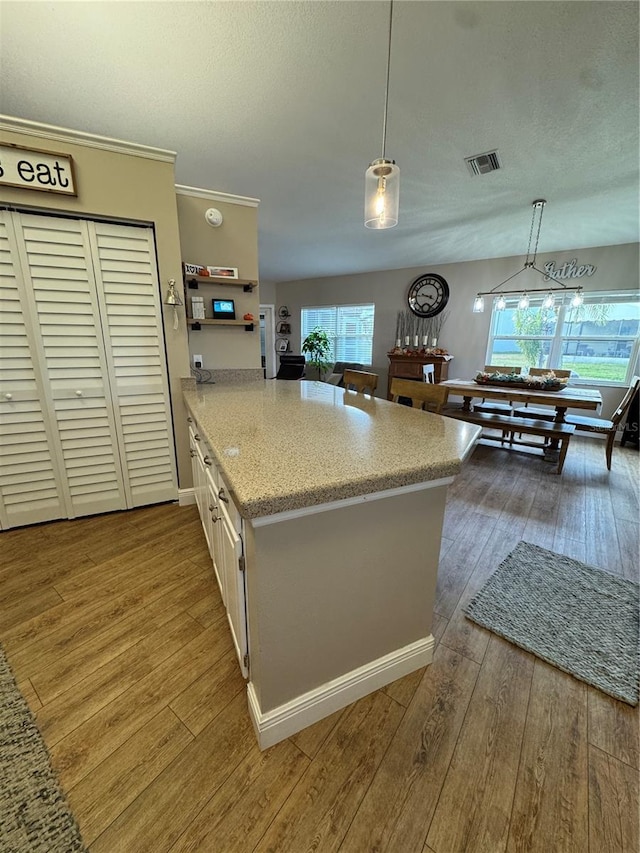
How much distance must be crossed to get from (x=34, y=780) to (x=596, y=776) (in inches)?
67.7

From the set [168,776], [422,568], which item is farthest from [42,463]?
[422,568]

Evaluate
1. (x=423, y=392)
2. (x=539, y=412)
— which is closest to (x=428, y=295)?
(x=539, y=412)

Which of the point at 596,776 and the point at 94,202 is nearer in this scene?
the point at 596,776

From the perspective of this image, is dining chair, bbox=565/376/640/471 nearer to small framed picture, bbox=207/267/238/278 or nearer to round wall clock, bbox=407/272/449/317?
round wall clock, bbox=407/272/449/317

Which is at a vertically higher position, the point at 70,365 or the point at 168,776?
the point at 70,365

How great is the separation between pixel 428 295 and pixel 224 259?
4277mm

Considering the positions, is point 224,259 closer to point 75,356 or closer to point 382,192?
point 75,356

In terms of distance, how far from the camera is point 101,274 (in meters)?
2.11

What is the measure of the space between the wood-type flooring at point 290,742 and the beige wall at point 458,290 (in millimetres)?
4605

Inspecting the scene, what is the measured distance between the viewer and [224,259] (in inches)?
104

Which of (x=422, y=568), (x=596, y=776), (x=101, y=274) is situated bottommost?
(x=596, y=776)

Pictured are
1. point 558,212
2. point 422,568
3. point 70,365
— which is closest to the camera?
point 422,568

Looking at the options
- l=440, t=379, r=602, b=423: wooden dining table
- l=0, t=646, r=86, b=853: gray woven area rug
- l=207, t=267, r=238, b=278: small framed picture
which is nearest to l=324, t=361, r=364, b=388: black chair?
l=440, t=379, r=602, b=423: wooden dining table

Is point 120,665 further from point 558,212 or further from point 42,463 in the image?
point 558,212
